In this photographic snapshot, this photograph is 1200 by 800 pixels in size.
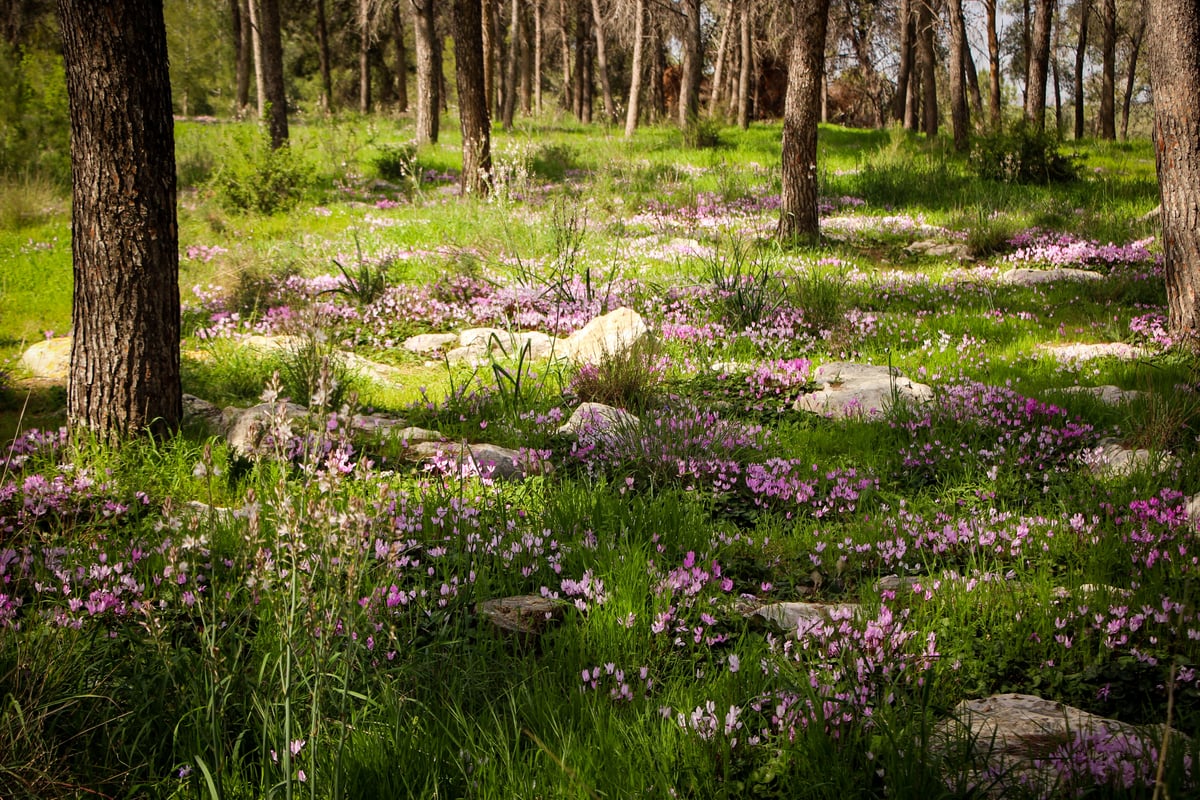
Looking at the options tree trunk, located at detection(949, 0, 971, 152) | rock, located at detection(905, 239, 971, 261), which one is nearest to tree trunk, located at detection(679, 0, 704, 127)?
tree trunk, located at detection(949, 0, 971, 152)

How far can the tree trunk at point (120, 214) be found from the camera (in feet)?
13.9

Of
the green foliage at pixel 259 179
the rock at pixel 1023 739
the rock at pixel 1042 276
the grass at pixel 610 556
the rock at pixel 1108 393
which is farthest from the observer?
the green foliage at pixel 259 179

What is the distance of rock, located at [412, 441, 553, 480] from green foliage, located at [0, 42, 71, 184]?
12.5m

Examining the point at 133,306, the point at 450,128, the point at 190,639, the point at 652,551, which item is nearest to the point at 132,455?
the point at 133,306

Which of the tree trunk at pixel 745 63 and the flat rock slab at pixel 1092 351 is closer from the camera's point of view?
the flat rock slab at pixel 1092 351

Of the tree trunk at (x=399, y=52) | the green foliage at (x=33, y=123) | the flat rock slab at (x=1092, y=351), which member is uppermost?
the tree trunk at (x=399, y=52)

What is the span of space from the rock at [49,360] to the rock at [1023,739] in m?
6.59

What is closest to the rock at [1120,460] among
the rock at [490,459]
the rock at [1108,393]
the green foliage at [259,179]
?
the rock at [1108,393]

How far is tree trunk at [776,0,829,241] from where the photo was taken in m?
10.3

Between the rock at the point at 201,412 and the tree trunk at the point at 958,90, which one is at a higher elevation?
the tree trunk at the point at 958,90

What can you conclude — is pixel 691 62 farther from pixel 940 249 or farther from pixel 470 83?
pixel 940 249

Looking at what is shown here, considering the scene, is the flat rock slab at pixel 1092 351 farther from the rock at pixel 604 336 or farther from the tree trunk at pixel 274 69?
the tree trunk at pixel 274 69

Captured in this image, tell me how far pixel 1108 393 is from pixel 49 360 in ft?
27.0

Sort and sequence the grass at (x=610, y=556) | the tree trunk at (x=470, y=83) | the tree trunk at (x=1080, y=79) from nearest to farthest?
the grass at (x=610, y=556), the tree trunk at (x=470, y=83), the tree trunk at (x=1080, y=79)
